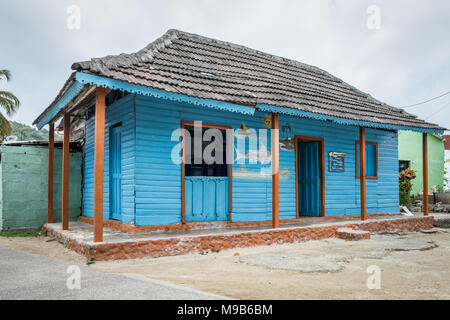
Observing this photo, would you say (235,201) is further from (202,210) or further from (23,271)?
(23,271)

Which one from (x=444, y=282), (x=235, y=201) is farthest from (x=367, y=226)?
(x=444, y=282)

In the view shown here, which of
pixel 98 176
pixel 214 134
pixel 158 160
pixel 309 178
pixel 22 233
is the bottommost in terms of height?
pixel 22 233

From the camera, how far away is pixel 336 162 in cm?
1023

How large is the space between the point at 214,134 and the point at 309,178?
138 inches

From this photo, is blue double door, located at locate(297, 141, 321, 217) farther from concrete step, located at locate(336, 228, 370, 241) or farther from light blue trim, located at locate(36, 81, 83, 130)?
light blue trim, located at locate(36, 81, 83, 130)

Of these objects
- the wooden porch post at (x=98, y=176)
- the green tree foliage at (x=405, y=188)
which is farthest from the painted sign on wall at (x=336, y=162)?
the wooden porch post at (x=98, y=176)

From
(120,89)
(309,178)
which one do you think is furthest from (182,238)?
(309,178)

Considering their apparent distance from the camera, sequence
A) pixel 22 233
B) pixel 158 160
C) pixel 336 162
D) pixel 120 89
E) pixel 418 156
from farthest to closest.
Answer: pixel 418 156 < pixel 336 162 < pixel 22 233 < pixel 158 160 < pixel 120 89

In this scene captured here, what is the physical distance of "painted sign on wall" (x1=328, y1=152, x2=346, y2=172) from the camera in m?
10.1

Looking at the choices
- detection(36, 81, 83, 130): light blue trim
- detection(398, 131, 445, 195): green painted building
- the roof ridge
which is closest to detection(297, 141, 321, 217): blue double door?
the roof ridge

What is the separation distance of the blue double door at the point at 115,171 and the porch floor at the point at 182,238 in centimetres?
48

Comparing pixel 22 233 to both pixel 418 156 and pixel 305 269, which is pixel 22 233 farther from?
pixel 418 156

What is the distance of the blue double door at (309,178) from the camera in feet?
33.1

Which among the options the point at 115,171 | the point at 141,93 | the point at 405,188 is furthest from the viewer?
the point at 405,188
